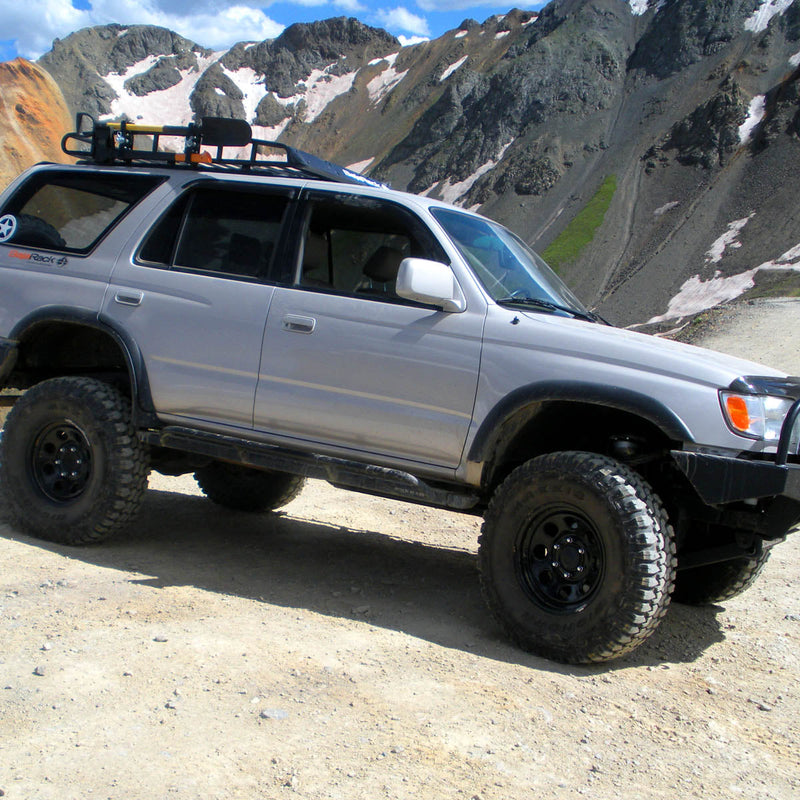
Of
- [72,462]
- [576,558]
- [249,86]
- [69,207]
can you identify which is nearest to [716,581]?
[576,558]

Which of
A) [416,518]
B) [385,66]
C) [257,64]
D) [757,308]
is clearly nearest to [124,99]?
[257,64]

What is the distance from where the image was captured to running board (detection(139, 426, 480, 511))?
4352mm

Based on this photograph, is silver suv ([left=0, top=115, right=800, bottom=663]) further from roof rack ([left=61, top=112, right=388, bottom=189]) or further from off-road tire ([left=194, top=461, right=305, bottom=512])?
off-road tire ([left=194, top=461, right=305, bottom=512])

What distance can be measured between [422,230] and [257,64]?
465 ft

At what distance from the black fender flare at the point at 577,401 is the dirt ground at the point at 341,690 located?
3.26ft


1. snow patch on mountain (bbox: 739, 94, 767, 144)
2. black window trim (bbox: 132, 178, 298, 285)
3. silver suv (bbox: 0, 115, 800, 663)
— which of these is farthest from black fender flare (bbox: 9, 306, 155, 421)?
snow patch on mountain (bbox: 739, 94, 767, 144)

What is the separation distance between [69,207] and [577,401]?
3.42m

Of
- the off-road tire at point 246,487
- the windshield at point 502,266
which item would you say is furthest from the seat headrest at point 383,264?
the off-road tire at point 246,487

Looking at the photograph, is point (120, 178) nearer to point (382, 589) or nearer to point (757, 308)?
point (382, 589)

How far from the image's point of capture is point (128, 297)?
16.8 feet

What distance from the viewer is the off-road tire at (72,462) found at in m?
5.07

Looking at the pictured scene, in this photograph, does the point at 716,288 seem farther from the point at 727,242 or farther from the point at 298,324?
the point at 298,324

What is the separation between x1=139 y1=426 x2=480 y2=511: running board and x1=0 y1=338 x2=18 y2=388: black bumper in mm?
998

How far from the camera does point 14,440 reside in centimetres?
530
